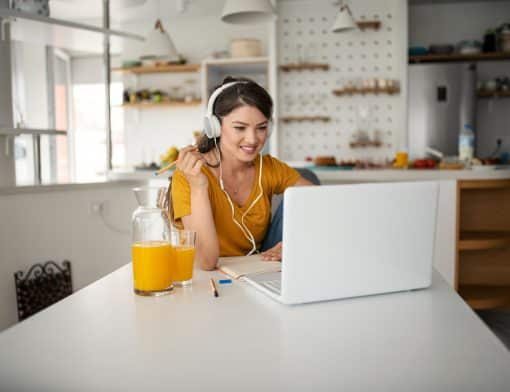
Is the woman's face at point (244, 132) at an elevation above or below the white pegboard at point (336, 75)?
below

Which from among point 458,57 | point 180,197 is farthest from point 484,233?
point 458,57

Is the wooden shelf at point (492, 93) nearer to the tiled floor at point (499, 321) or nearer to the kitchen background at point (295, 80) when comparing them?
the kitchen background at point (295, 80)

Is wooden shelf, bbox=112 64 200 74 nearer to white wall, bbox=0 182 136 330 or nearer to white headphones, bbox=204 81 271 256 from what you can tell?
white wall, bbox=0 182 136 330

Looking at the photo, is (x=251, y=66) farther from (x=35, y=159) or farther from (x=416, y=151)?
(x=35, y=159)

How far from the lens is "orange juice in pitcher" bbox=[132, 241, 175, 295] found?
39.3 inches

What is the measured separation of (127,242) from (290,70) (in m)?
2.85

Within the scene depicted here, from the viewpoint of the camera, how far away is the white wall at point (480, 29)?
17.6 ft

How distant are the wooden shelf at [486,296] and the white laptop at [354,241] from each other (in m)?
1.90

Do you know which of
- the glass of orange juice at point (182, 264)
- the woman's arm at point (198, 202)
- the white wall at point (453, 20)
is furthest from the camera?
the white wall at point (453, 20)

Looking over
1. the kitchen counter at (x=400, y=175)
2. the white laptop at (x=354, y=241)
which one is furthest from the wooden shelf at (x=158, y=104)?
the white laptop at (x=354, y=241)

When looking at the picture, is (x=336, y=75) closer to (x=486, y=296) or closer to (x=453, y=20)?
(x=453, y=20)

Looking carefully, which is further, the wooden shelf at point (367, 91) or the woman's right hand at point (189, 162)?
the wooden shelf at point (367, 91)

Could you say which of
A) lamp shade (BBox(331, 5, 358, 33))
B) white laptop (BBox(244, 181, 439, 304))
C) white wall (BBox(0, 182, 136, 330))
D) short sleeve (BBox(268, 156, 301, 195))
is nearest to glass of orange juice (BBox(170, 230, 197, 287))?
white laptop (BBox(244, 181, 439, 304))

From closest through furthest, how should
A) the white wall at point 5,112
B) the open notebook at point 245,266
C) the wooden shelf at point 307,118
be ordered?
the open notebook at point 245,266 < the white wall at point 5,112 < the wooden shelf at point 307,118
